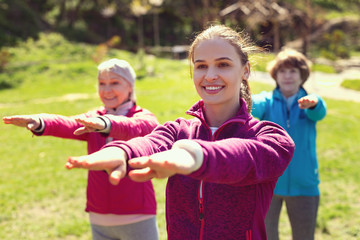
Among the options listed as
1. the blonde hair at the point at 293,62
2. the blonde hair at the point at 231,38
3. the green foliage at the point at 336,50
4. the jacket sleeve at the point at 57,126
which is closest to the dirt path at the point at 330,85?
the green foliage at the point at 336,50

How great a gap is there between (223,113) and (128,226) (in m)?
1.26

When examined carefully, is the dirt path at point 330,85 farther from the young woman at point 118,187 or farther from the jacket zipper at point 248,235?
the jacket zipper at point 248,235

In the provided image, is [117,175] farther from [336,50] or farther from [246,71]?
[336,50]

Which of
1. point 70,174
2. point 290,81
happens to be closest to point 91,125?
point 290,81

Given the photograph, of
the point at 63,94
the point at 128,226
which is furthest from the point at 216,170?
the point at 63,94

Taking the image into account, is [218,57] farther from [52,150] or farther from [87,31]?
[87,31]

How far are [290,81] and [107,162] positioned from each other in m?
2.39

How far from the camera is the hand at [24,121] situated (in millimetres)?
2045

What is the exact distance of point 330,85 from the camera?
1467cm

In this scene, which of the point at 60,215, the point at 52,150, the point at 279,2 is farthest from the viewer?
the point at 279,2

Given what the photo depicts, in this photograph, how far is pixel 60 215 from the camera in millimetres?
4766

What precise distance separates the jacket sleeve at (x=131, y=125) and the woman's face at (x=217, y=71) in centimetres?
61

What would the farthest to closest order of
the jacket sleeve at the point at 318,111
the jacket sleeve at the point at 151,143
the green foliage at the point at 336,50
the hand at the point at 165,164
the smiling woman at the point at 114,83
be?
the green foliage at the point at 336,50
the jacket sleeve at the point at 318,111
the smiling woman at the point at 114,83
the jacket sleeve at the point at 151,143
the hand at the point at 165,164

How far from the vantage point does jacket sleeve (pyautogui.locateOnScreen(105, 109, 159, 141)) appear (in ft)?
6.97
